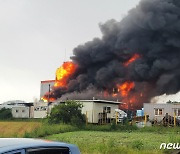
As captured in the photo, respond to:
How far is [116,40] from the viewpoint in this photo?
68.2 metres

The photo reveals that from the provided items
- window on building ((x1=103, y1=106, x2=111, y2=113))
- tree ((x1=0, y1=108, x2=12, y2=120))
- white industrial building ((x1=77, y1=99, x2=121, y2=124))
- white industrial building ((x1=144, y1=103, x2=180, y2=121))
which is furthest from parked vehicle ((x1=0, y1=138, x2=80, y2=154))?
tree ((x1=0, y1=108, x2=12, y2=120))

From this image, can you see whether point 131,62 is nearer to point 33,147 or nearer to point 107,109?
point 107,109

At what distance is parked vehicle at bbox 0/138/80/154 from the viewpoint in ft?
13.5

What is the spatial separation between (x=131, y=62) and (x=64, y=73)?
14.3 meters

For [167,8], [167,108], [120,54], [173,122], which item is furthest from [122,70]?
[173,122]

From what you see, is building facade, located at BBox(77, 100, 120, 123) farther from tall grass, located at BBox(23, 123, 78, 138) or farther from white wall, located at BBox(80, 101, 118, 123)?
tall grass, located at BBox(23, 123, 78, 138)

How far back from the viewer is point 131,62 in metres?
67.3

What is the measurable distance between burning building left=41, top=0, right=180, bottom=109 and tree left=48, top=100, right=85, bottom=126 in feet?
93.5

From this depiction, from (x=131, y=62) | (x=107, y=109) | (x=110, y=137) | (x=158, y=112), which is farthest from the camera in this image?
(x=131, y=62)

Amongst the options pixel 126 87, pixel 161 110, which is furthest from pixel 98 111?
pixel 126 87

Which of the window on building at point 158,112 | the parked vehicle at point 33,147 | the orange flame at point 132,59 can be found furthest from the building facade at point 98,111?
the parked vehicle at point 33,147

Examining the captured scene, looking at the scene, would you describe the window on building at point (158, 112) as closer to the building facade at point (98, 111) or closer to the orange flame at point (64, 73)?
the building facade at point (98, 111)

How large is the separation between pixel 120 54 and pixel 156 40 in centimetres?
740

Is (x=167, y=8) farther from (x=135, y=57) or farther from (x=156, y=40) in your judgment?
(x=135, y=57)
